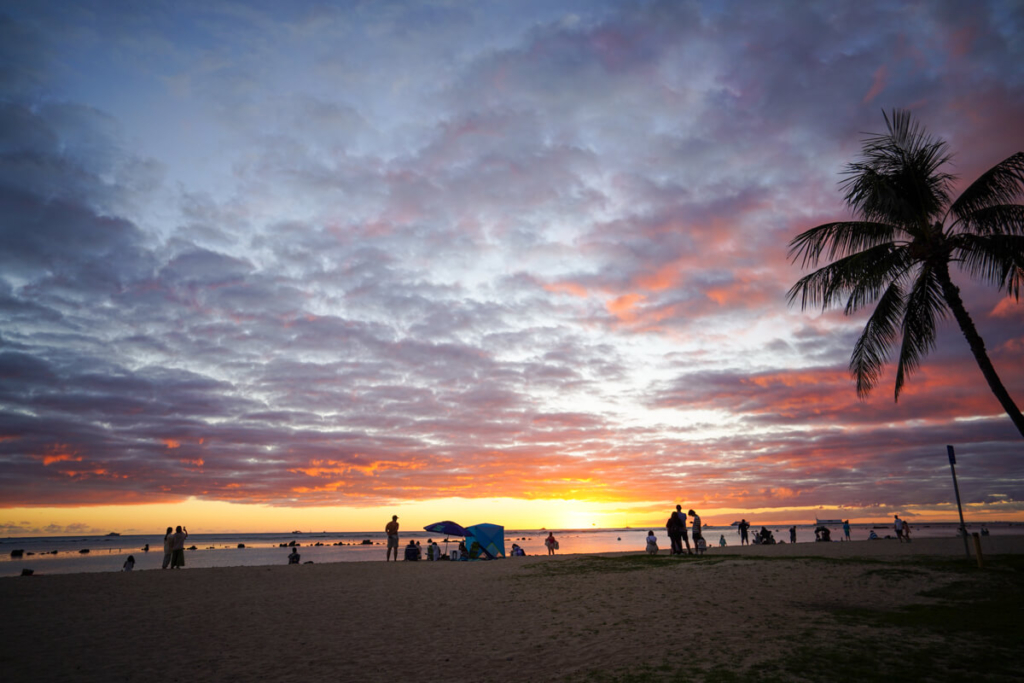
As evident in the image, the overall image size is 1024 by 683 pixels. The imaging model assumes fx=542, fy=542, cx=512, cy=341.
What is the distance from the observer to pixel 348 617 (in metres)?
15.0

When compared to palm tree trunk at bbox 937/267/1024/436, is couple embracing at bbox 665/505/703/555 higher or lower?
lower

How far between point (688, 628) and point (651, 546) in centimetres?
2293

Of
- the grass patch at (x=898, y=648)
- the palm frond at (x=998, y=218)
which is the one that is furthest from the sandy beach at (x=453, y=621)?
the palm frond at (x=998, y=218)

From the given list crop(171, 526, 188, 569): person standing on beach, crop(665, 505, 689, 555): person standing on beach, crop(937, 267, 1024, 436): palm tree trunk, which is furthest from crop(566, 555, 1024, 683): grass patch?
crop(171, 526, 188, 569): person standing on beach

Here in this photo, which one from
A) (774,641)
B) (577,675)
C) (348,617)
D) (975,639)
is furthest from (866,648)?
(348,617)

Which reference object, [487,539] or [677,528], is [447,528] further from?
[677,528]

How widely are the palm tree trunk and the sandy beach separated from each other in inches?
205

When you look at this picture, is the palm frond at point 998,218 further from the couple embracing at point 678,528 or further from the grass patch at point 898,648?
the couple embracing at point 678,528

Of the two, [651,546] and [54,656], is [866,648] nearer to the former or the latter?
[54,656]

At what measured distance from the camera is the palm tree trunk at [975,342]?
45.3ft

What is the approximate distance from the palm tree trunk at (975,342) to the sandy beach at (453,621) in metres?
5.21

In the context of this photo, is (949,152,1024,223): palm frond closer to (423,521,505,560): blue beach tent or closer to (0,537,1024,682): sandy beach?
(0,537,1024,682): sandy beach

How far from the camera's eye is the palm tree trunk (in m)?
13.8

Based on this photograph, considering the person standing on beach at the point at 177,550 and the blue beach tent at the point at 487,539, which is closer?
the person standing on beach at the point at 177,550
